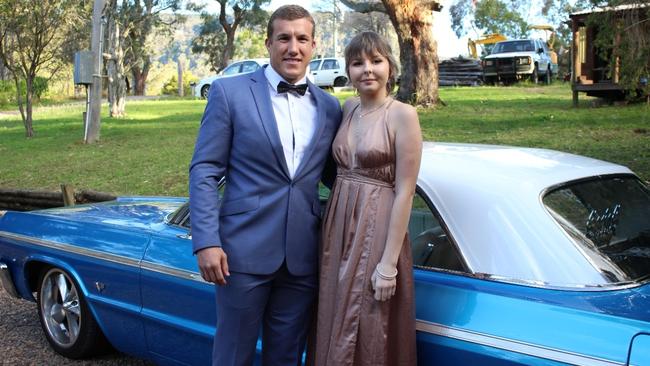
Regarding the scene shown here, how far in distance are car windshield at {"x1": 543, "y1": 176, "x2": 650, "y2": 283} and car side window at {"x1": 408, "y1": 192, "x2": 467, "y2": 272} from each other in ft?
1.24

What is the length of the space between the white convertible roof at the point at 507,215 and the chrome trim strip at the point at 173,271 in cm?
112

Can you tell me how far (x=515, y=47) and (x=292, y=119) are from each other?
1133 inches

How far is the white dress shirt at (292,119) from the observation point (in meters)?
2.64

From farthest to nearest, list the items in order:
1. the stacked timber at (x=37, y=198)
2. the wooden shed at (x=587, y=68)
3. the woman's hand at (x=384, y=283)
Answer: the wooden shed at (x=587, y=68) → the stacked timber at (x=37, y=198) → the woman's hand at (x=384, y=283)

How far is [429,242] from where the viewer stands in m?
2.77

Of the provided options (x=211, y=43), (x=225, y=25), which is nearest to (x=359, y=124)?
(x=225, y=25)

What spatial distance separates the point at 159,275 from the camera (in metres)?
3.45

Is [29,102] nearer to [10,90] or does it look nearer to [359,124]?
[359,124]

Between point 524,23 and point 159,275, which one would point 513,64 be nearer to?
point 159,275

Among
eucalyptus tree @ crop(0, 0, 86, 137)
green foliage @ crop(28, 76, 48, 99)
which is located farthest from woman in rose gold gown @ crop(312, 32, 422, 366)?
green foliage @ crop(28, 76, 48, 99)

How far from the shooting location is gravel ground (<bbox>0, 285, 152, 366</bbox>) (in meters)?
4.21

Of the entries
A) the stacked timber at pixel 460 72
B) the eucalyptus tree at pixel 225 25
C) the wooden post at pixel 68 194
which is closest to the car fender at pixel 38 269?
the wooden post at pixel 68 194

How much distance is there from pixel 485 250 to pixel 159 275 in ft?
5.40

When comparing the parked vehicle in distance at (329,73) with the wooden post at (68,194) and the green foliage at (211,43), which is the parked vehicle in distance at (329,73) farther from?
the green foliage at (211,43)
